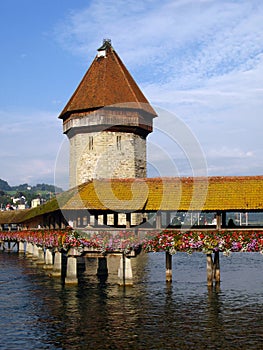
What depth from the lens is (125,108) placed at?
1751 inches

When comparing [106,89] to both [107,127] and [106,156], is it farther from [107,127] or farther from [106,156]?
[106,156]

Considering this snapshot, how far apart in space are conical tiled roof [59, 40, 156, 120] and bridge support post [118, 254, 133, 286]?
69.5ft

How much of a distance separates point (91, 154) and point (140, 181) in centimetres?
1798

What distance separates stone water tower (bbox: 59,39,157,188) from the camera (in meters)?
44.0

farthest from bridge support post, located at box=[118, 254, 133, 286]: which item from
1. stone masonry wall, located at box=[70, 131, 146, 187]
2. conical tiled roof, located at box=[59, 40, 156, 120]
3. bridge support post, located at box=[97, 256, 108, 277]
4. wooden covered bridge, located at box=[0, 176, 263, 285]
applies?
conical tiled roof, located at box=[59, 40, 156, 120]

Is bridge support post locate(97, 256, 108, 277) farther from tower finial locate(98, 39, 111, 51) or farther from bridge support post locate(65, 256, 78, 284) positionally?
tower finial locate(98, 39, 111, 51)

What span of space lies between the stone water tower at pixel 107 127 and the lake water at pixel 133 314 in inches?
582

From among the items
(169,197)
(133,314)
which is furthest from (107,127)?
(133,314)

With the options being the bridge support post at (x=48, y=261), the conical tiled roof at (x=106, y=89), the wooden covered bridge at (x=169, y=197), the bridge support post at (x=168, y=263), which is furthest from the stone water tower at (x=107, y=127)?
the bridge support post at (x=168, y=263)

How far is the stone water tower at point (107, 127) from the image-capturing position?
1731 inches

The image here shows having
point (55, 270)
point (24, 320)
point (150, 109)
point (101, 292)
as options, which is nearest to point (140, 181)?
point (101, 292)

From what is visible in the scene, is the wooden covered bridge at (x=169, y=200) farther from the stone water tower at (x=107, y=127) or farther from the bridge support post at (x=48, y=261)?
the stone water tower at (x=107, y=127)

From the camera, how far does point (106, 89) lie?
44969 mm

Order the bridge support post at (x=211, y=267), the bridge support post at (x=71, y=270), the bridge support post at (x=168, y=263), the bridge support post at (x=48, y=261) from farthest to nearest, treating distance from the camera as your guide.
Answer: the bridge support post at (x=48, y=261)
the bridge support post at (x=71, y=270)
the bridge support post at (x=168, y=263)
the bridge support post at (x=211, y=267)
